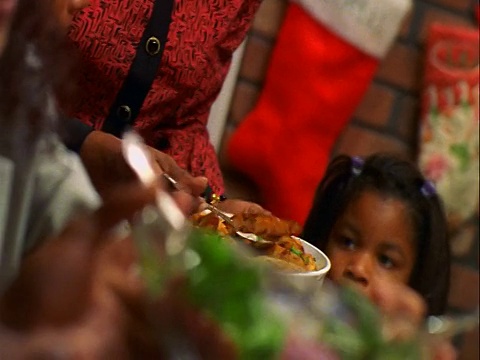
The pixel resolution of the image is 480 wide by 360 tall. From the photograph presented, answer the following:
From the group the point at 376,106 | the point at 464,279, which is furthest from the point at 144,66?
the point at 464,279

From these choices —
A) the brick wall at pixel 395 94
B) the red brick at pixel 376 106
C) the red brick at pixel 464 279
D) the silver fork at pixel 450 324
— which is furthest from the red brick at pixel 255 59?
the silver fork at pixel 450 324

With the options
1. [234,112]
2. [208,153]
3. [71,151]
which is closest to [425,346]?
[71,151]

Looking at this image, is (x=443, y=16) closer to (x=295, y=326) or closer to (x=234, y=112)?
(x=234, y=112)

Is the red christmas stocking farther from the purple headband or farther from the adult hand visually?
the adult hand

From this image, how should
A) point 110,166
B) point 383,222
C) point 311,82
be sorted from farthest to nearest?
point 311,82
point 383,222
point 110,166

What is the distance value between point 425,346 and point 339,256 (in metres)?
0.27

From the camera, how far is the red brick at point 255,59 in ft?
3.40

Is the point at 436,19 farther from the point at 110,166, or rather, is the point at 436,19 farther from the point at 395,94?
the point at 110,166

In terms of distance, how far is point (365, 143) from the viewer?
1.09 meters

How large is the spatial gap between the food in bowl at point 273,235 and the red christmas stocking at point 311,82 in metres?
0.56

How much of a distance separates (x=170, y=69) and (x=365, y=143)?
1.87 feet

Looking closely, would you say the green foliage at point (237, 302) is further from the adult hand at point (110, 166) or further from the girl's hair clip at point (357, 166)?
the girl's hair clip at point (357, 166)

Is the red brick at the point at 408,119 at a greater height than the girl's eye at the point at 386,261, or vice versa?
the red brick at the point at 408,119

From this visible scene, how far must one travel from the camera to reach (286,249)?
0.39 meters
